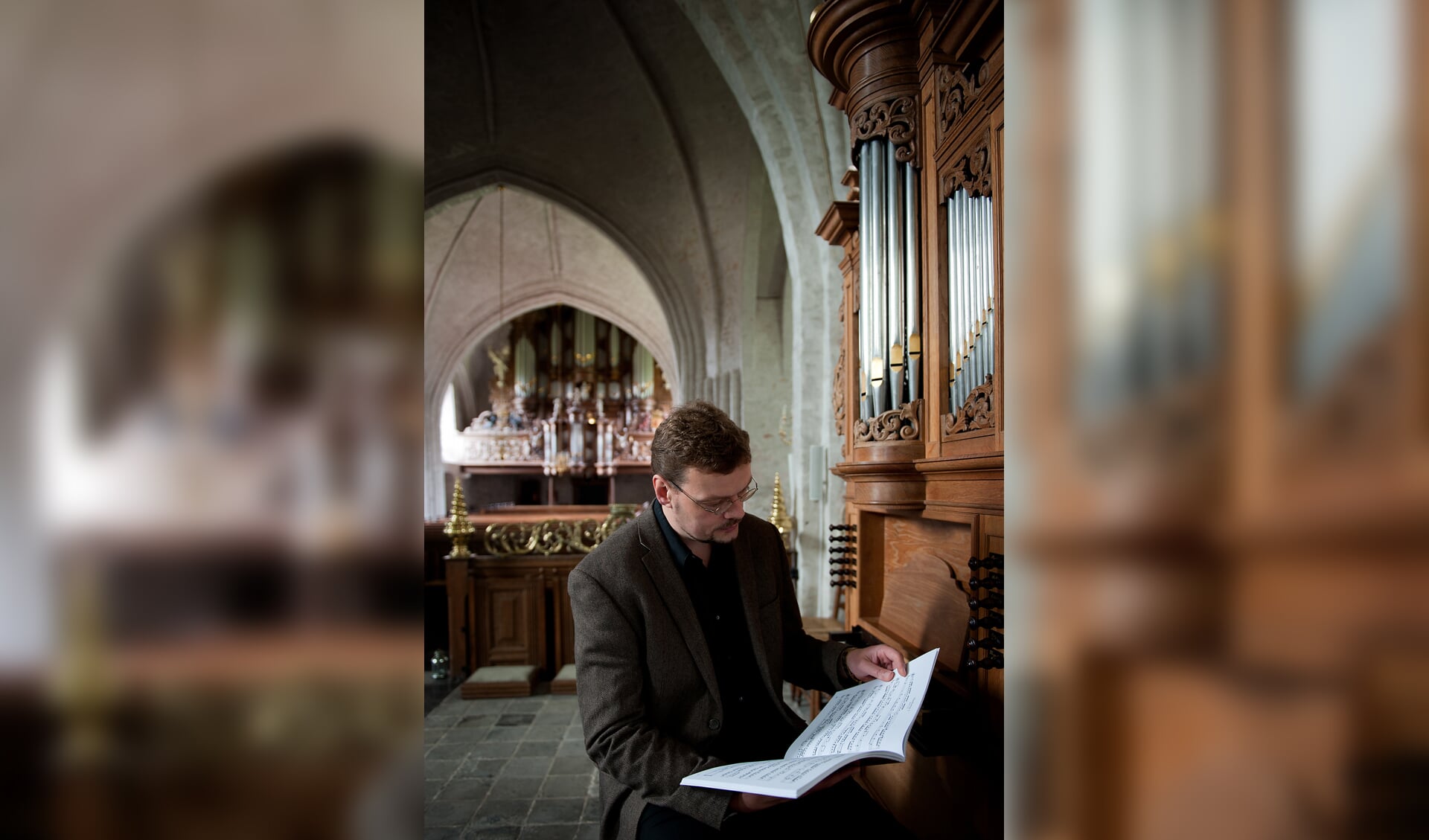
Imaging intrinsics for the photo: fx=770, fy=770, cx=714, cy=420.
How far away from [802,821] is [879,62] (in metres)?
2.73

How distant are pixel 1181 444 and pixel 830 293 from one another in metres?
5.69

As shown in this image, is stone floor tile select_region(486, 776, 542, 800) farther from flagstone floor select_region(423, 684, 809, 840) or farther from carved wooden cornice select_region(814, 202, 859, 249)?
carved wooden cornice select_region(814, 202, 859, 249)

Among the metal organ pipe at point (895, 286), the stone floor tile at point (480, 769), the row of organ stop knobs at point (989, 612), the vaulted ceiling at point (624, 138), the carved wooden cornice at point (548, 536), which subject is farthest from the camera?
the vaulted ceiling at point (624, 138)

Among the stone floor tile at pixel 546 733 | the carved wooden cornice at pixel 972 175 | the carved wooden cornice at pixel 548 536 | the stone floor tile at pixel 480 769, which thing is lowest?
the stone floor tile at pixel 546 733

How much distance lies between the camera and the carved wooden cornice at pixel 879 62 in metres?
2.98

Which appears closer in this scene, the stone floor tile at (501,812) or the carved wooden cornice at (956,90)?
the carved wooden cornice at (956,90)

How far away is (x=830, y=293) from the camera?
19.5 ft

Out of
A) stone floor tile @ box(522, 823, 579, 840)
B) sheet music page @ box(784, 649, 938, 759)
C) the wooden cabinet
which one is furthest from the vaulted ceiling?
sheet music page @ box(784, 649, 938, 759)

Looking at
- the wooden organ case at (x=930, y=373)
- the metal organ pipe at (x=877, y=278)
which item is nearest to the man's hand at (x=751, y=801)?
the wooden organ case at (x=930, y=373)

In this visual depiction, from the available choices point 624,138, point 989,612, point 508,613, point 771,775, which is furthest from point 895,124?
point 624,138

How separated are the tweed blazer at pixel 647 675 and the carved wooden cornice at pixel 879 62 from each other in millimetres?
1859

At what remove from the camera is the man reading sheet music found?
1.75 metres

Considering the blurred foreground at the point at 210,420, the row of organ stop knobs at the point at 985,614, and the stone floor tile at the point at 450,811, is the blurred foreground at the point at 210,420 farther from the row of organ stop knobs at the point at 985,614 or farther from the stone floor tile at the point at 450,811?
the stone floor tile at the point at 450,811

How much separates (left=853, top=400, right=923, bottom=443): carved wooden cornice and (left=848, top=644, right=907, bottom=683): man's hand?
0.96 metres
